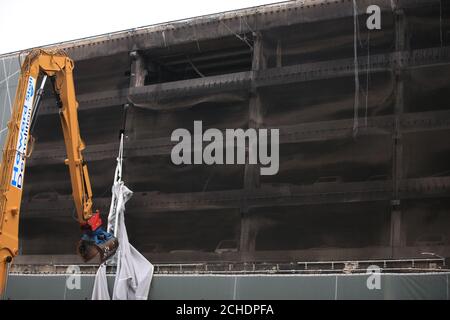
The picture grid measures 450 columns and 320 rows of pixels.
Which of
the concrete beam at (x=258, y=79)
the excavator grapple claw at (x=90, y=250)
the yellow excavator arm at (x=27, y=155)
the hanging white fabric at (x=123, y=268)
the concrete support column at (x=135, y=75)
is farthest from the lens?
the concrete support column at (x=135, y=75)

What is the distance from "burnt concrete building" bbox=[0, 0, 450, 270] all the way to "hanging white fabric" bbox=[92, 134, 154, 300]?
1.23 meters

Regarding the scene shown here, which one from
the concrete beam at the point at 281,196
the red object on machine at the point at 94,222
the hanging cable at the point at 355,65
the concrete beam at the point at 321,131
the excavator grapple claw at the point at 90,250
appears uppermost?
the hanging cable at the point at 355,65

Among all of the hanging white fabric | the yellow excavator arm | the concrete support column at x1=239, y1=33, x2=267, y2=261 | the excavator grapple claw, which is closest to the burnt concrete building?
the concrete support column at x1=239, y1=33, x2=267, y2=261

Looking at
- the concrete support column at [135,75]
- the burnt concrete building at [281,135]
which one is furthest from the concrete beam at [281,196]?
the concrete support column at [135,75]

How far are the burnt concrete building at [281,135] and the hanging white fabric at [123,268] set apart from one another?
4.02 feet

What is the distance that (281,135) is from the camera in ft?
61.6

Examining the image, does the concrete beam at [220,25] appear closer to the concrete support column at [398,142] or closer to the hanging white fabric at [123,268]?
the concrete support column at [398,142]

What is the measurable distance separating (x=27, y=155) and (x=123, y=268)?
4564 millimetres

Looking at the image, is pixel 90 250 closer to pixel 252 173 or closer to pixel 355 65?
pixel 252 173

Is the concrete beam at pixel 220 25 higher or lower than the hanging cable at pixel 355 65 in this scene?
higher

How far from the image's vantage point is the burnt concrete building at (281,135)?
675 inches

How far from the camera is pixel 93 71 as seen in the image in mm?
23312
